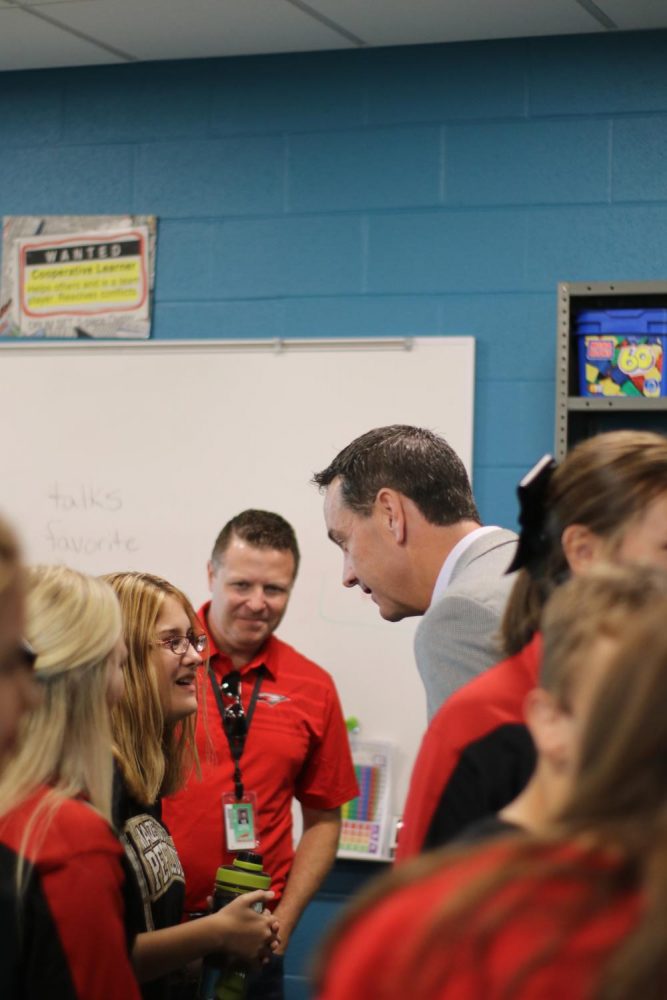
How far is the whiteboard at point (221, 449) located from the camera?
3559 mm

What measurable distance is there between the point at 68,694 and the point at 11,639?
0.66 metres

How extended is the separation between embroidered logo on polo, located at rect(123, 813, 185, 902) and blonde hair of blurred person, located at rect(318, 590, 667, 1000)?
1.20 meters

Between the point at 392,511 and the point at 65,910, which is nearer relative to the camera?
the point at 65,910

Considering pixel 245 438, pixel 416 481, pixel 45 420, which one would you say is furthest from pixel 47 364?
pixel 416 481

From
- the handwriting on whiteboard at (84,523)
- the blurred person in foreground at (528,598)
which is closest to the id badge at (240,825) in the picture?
the handwriting on whiteboard at (84,523)

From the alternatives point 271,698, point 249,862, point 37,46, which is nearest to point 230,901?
point 249,862

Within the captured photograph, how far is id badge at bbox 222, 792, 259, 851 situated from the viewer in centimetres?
279

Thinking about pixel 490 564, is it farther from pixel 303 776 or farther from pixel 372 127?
pixel 372 127

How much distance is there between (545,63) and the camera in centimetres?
351

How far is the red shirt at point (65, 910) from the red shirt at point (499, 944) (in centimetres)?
75

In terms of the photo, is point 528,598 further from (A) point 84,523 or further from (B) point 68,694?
(A) point 84,523

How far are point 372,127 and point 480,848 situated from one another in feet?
10.5

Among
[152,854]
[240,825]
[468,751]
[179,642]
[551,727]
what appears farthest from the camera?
[240,825]

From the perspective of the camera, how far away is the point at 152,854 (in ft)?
6.25
